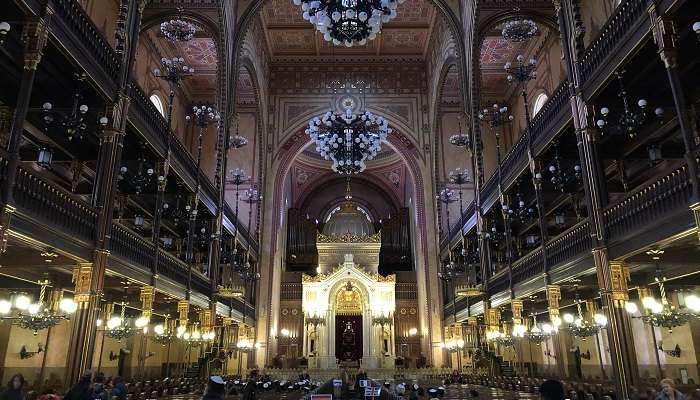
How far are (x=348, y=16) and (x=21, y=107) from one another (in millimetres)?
8293

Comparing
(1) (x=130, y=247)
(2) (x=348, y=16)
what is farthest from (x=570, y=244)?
(1) (x=130, y=247)

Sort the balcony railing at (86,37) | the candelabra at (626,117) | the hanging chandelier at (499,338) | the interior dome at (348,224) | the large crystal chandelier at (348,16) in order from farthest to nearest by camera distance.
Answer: the interior dome at (348,224) → the hanging chandelier at (499,338) → the large crystal chandelier at (348,16) → the candelabra at (626,117) → the balcony railing at (86,37)

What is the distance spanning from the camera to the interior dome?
1355 inches

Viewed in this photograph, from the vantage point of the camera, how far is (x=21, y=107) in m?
7.83

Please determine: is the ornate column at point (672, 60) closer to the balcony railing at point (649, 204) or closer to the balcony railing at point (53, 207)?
the balcony railing at point (649, 204)

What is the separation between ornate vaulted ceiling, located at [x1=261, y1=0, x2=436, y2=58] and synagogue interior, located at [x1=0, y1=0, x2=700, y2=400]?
158 mm

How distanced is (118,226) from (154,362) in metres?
15.2

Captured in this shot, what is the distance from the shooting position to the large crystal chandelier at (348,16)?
42.8 ft

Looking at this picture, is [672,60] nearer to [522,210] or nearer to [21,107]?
[522,210]

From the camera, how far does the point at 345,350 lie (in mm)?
30891

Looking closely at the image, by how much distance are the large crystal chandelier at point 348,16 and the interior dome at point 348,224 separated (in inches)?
832

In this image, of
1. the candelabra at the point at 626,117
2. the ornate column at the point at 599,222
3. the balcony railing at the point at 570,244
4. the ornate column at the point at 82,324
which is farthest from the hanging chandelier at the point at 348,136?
the ornate column at the point at 82,324

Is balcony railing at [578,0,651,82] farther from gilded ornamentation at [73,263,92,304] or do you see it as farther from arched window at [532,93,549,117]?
gilded ornamentation at [73,263,92,304]

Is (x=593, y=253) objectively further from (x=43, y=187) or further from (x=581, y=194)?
(x=43, y=187)
